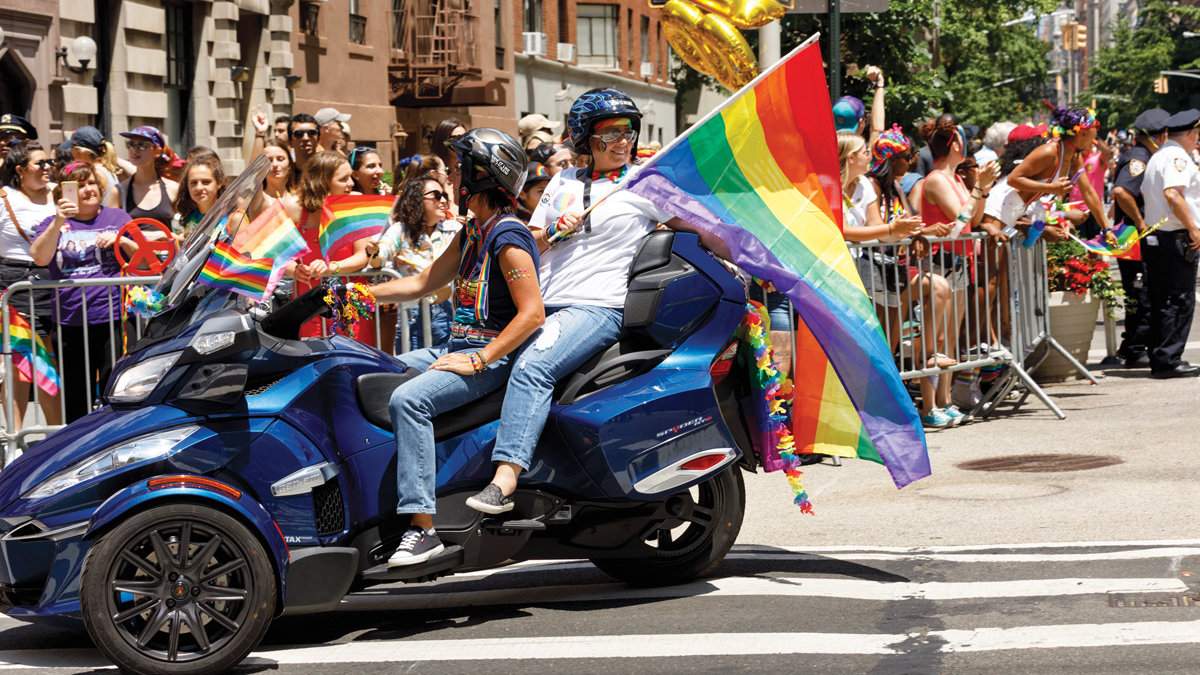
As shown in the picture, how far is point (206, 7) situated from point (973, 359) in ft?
56.5

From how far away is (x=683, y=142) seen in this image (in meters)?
7.52

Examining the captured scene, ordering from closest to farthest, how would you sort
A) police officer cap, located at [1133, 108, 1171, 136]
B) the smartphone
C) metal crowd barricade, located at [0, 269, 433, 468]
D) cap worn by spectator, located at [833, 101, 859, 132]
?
metal crowd barricade, located at [0, 269, 433, 468], the smartphone, cap worn by spectator, located at [833, 101, 859, 132], police officer cap, located at [1133, 108, 1171, 136]

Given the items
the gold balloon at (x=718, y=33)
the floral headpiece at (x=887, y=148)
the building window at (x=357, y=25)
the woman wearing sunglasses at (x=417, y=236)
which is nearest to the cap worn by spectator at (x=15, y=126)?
the woman wearing sunglasses at (x=417, y=236)

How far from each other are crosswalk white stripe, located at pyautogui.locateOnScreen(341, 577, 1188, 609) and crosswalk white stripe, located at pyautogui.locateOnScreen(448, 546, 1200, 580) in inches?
9.6

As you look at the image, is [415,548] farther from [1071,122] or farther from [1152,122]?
[1152,122]

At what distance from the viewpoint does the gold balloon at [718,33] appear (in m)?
12.7

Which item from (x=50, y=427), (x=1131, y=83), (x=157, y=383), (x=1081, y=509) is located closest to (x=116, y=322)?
(x=50, y=427)

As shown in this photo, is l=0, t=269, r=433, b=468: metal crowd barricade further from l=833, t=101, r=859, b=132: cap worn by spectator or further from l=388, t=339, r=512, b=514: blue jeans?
l=833, t=101, r=859, b=132: cap worn by spectator

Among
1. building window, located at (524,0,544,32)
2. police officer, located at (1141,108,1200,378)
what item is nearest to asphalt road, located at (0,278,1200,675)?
police officer, located at (1141,108,1200,378)

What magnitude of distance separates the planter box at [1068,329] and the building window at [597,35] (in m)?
40.5

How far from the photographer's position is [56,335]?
10.5m

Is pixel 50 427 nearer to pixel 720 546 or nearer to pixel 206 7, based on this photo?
pixel 720 546

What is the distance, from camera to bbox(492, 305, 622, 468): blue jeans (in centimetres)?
680

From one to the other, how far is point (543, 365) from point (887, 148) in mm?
6660
